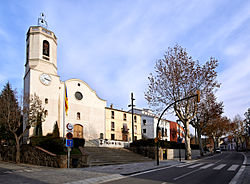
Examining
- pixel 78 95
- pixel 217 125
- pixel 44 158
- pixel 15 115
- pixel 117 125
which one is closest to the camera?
pixel 44 158

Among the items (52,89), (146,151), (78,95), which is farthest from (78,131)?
(146,151)

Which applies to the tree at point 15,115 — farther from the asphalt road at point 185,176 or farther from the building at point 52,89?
the asphalt road at point 185,176

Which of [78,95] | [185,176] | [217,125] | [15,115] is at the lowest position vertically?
[185,176]

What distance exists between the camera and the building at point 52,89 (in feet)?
90.6

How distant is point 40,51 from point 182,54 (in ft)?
62.3

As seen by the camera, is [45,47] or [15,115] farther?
[45,47]

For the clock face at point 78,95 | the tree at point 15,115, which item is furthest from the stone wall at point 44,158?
the clock face at point 78,95

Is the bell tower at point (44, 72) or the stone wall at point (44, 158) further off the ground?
the bell tower at point (44, 72)

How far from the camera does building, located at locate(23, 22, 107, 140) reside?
27625 mm

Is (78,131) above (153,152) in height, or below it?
above

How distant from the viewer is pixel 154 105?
26.1 m

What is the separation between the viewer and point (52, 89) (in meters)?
29.0

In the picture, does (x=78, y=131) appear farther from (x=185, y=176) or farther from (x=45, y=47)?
(x=185, y=176)

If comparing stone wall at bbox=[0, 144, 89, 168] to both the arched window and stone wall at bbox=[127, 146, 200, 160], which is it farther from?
the arched window
